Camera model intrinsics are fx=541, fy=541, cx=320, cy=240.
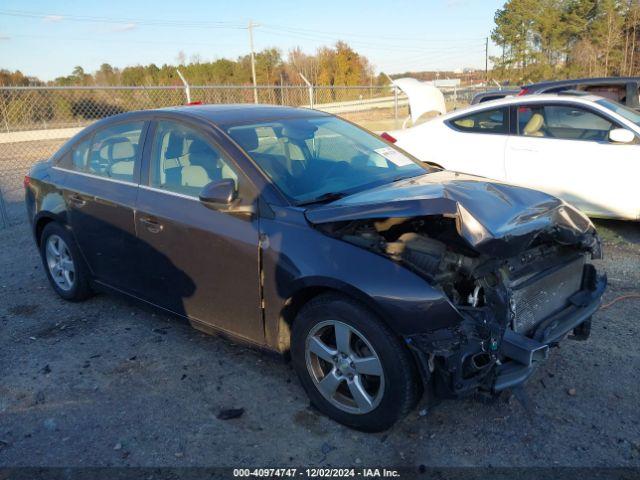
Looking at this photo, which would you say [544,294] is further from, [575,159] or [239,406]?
[575,159]

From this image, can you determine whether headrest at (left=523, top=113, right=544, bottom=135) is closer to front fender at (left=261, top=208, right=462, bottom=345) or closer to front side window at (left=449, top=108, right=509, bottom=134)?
front side window at (left=449, top=108, right=509, bottom=134)

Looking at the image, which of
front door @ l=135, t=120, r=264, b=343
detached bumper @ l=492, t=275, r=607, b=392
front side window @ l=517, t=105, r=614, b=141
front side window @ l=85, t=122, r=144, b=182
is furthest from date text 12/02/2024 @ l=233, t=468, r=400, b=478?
front side window @ l=517, t=105, r=614, b=141

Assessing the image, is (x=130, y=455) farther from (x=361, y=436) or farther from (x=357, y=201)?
(x=357, y=201)

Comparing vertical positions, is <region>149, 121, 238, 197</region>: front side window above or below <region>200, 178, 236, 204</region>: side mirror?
above

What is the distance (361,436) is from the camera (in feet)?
9.58

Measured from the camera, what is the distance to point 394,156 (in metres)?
4.11

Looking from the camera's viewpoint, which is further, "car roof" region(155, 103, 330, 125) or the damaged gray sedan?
"car roof" region(155, 103, 330, 125)

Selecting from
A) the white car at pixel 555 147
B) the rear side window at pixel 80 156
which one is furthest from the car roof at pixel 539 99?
the rear side window at pixel 80 156

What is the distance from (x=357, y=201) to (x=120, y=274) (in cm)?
212

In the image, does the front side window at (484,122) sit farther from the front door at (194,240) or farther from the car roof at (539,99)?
the front door at (194,240)

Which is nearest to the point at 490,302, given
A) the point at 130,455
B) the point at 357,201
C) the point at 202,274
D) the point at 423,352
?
the point at 423,352

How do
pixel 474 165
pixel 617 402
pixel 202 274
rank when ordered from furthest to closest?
pixel 474 165 → pixel 202 274 → pixel 617 402

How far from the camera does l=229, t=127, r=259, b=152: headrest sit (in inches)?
136

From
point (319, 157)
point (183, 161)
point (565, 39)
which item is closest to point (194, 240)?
point (183, 161)
